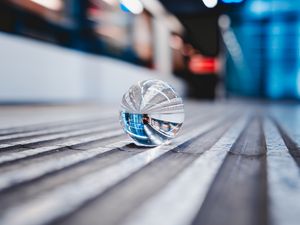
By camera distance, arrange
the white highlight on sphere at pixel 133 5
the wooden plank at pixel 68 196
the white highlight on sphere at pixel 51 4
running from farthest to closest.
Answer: the white highlight on sphere at pixel 133 5, the white highlight on sphere at pixel 51 4, the wooden plank at pixel 68 196

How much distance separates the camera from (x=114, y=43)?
859 centimetres

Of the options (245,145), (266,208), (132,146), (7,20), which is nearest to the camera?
(266,208)

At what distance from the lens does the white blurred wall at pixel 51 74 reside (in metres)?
4.63

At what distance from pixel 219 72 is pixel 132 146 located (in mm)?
13484

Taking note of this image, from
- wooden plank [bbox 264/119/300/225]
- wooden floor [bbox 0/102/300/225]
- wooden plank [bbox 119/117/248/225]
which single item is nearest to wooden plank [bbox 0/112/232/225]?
wooden floor [bbox 0/102/300/225]

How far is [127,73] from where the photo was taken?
9.16m

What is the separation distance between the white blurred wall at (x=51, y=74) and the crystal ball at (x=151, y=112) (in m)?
3.68

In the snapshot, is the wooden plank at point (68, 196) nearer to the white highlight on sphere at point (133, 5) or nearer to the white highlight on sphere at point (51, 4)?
the white highlight on sphere at point (51, 4)

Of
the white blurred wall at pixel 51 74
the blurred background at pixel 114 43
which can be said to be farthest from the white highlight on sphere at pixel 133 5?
the white blurred wall at pixel 51 74

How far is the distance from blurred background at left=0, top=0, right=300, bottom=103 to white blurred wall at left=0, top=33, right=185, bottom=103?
0.05 feet

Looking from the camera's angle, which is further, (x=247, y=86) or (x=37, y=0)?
(x=247, y=86)

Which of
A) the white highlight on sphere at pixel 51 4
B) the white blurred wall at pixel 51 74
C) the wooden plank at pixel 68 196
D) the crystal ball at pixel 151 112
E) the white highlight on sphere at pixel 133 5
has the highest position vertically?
the white highlight on sphere at pixel 133 5

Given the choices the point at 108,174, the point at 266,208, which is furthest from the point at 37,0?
the point at 266,208

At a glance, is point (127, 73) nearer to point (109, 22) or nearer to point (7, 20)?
point (109, 22)
